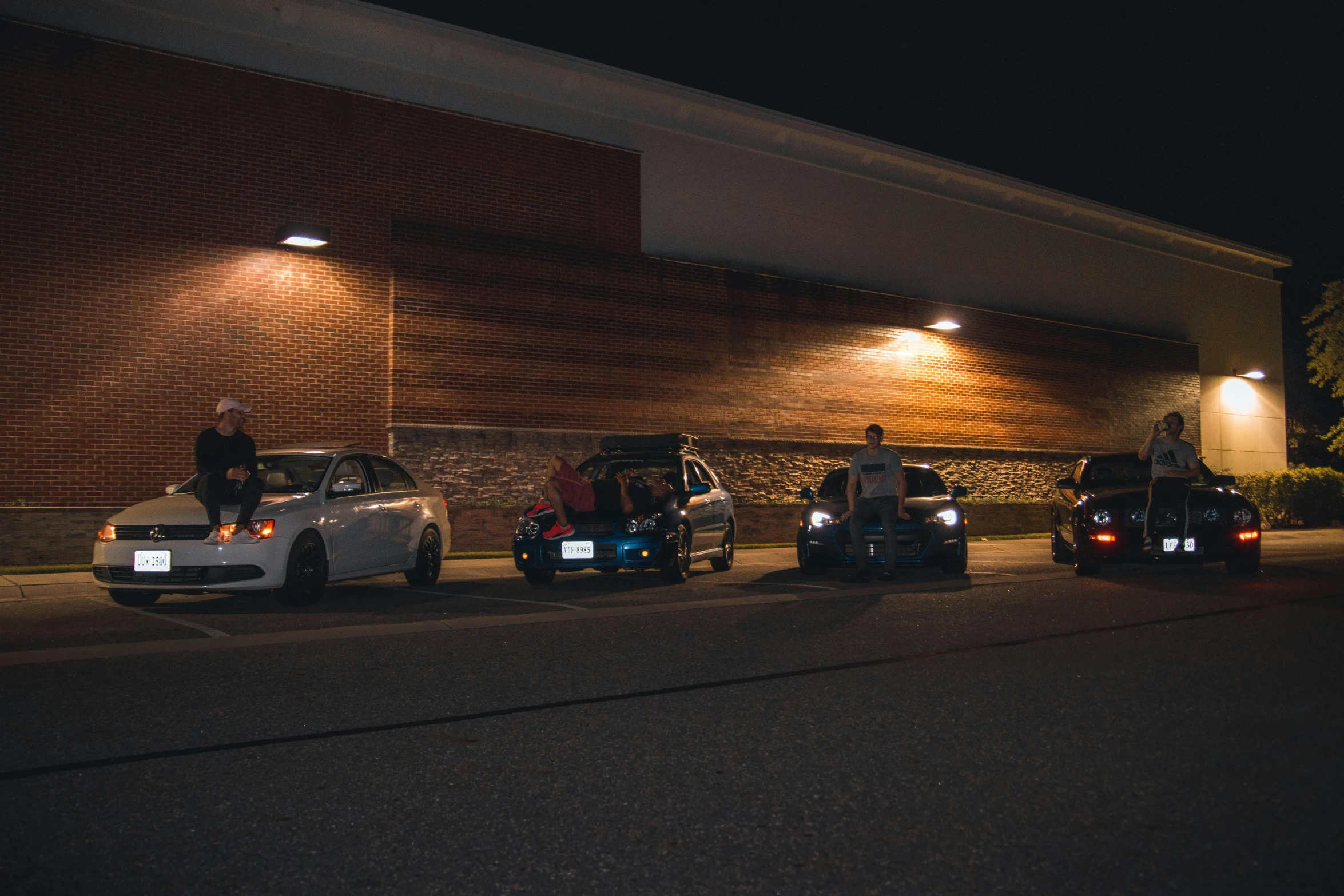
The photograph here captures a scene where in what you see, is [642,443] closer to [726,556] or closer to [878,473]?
[726,556]

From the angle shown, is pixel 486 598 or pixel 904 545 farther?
pixel 904 545

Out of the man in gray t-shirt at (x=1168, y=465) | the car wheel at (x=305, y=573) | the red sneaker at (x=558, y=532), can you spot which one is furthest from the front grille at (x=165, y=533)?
the man in gray t-shirt at (x=1168, y=465)

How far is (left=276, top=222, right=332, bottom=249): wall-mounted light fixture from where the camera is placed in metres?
16.7

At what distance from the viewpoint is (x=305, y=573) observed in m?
10.3

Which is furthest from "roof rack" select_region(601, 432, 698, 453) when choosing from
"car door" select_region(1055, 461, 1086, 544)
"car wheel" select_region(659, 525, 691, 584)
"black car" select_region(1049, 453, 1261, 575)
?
"car door" select_region(1055, 461, 1086, 544)

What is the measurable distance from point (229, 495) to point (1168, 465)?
9406 millimetres

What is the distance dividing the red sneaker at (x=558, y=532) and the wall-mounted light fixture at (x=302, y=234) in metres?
7.42

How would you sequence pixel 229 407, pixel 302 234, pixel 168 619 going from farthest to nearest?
pixel 302 234, pixel 229 407, pixel 168 619

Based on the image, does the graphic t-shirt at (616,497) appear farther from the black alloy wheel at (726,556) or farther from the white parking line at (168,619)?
the white parking line at (168,619)

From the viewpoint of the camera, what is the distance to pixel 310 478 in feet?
37.1

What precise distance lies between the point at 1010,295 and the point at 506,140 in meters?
14.5

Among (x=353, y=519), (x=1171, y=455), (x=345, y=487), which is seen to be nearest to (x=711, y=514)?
(x=353, y=519)

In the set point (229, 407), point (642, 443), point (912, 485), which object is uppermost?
point (229, 407)

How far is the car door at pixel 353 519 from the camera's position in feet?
35.0
